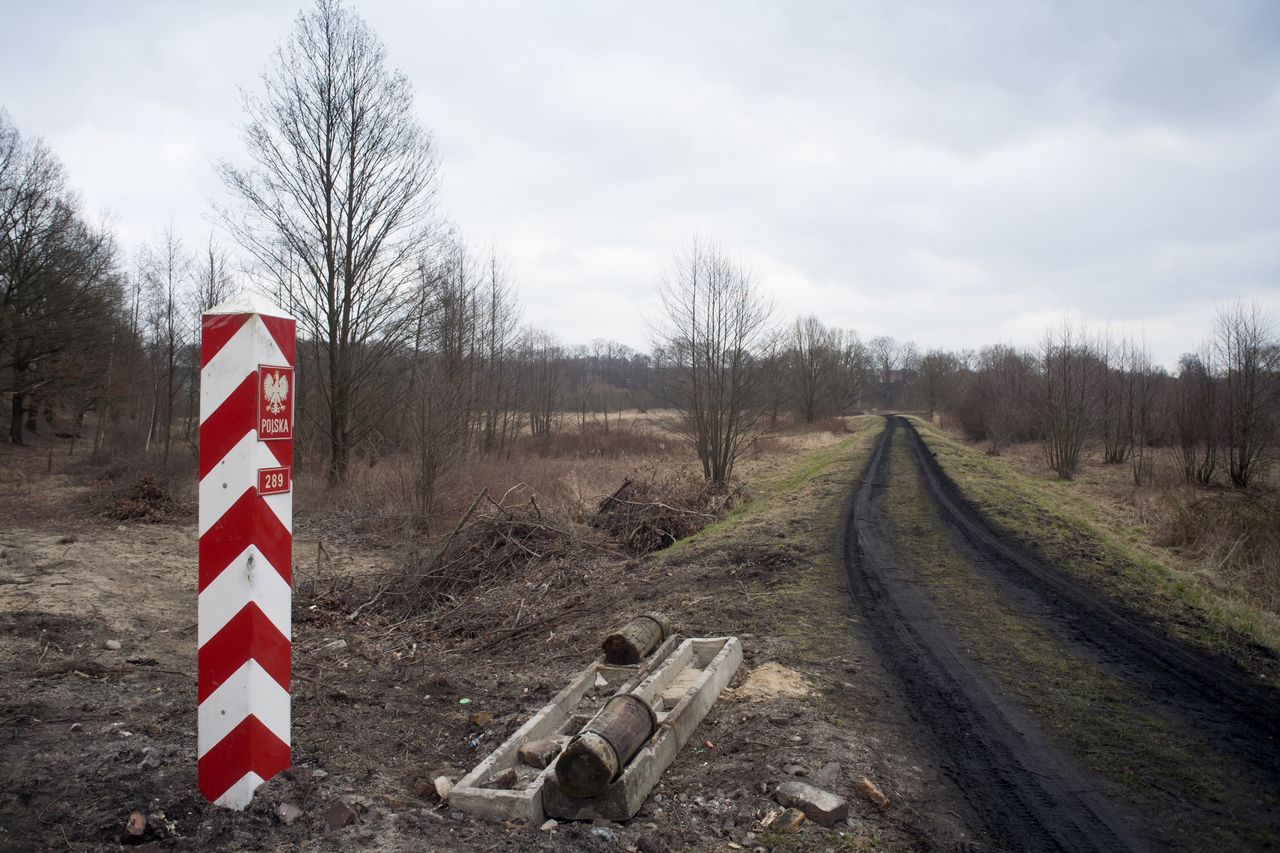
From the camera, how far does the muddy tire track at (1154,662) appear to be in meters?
5.15

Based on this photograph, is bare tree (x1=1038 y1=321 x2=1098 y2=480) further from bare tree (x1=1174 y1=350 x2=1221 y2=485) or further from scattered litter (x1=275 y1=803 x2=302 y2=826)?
scattered litter (x1=275 y1=803 x2=302 y2=826)

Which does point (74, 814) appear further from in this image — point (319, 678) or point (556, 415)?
point (556, 415)

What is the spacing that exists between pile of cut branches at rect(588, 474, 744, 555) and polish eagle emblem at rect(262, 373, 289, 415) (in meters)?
9.52

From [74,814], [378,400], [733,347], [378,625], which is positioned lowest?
[378,625]

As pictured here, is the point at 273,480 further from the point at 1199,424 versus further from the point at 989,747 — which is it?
the point at 1199,424

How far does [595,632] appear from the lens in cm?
736

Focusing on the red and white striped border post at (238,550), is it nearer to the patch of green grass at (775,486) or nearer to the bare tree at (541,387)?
the patch of green grass at (775,486)

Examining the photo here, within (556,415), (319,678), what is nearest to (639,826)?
(319,678)

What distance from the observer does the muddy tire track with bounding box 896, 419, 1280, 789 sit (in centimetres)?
515

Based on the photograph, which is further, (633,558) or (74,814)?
(633,558)

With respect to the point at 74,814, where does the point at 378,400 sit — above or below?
above

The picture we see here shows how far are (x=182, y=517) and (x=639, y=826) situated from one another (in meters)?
13.6

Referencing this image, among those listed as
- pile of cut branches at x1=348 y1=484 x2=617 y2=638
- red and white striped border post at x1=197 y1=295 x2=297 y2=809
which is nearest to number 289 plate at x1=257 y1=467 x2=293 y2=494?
red and white striped border post at x1=197 y1=295 x2=297 y2=809

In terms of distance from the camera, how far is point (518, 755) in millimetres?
4258
